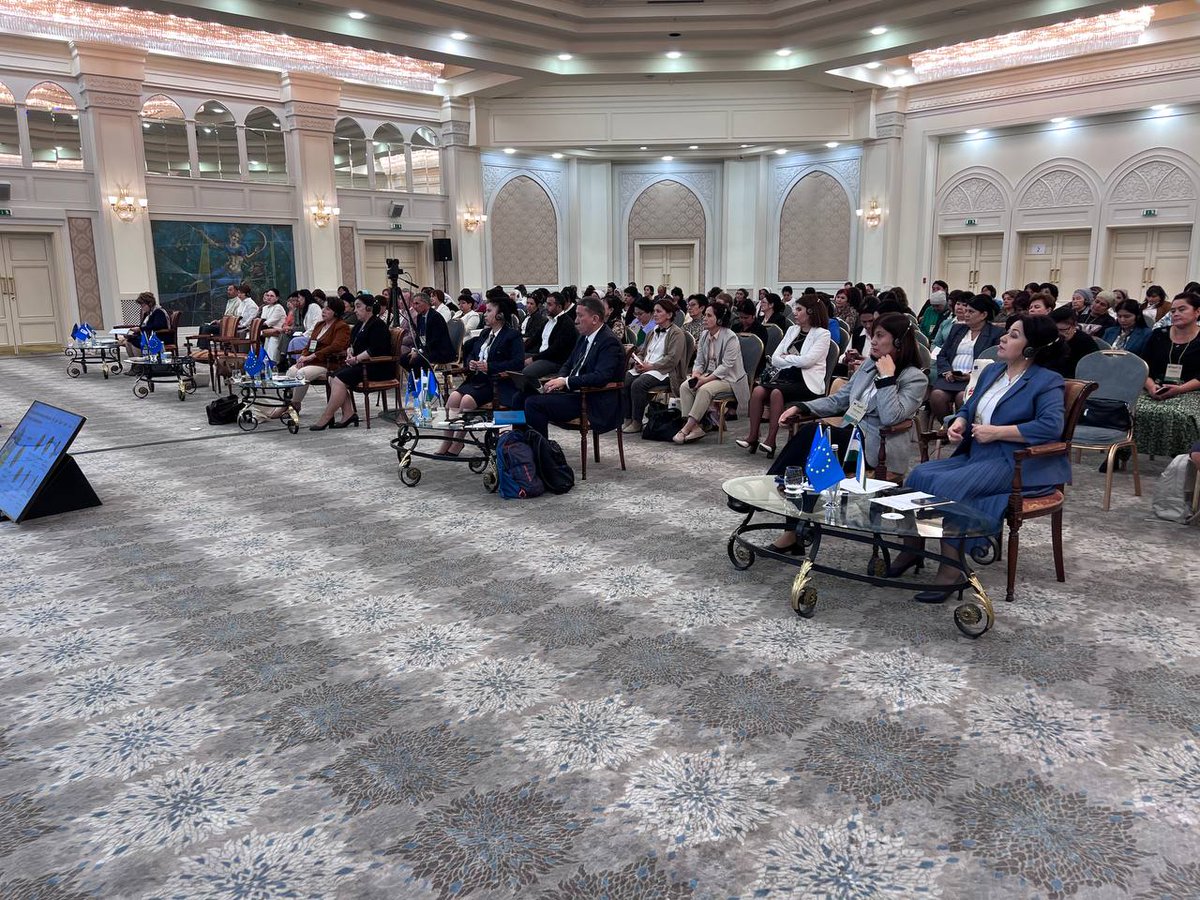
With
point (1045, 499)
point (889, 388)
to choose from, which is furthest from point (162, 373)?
point (1045, 499)

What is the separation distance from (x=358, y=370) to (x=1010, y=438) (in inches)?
223

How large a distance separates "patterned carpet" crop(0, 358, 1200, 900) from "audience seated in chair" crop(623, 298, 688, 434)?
303 cm

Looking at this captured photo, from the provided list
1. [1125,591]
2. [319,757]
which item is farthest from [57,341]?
[1125,591]

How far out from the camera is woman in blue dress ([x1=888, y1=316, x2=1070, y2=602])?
Answer: 354cm

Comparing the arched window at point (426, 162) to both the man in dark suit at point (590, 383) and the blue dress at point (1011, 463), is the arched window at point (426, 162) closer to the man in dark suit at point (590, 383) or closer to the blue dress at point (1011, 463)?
the man in dark suit at point (590, 383)

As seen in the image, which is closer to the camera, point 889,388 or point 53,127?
point 889,388

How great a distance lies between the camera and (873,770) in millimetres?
2328

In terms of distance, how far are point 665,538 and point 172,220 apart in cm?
1365

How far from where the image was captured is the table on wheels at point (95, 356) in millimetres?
11633

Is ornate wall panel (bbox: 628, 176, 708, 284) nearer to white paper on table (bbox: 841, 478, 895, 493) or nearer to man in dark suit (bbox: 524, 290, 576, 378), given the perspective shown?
man in dark suit (bbox: 524, 290, 576, 378)

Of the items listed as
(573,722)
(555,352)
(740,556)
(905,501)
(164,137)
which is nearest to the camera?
(573,722)

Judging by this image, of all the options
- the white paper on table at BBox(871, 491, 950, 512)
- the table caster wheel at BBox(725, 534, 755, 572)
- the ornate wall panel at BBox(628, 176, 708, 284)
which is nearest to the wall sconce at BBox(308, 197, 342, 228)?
the ornate wall panel at BBox(628, 176, 708, 284)

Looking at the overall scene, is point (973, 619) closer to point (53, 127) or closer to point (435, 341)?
point (435, 341)

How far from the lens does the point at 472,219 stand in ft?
57.0
